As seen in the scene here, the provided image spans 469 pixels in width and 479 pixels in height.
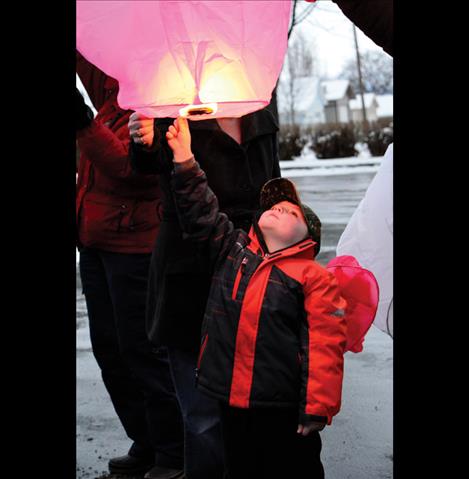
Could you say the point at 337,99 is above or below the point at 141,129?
above

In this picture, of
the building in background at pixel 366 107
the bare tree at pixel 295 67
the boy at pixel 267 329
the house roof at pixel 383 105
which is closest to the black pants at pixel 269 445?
the boy at pixel 267 329

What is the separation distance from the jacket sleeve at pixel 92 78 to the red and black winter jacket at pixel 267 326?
1.00 m

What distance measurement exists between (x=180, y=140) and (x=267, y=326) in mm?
588

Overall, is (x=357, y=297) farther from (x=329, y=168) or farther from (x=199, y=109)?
(x=329, y=168)

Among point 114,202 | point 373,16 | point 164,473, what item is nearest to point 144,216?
point 114,202

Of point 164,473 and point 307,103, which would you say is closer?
point 164,473

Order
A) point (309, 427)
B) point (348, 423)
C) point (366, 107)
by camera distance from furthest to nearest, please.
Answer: point (366, 107) → point (348, 423) → point (309, 427)

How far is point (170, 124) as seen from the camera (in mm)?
2600

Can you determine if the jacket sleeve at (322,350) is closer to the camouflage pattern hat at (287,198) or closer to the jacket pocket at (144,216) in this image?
the camouflage pattern hat at (287,198)

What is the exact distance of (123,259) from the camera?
3178mm

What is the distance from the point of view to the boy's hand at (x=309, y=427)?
2295mm

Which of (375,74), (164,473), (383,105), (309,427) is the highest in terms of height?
(375,74)

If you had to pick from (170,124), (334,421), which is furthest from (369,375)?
(170,124)
